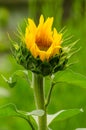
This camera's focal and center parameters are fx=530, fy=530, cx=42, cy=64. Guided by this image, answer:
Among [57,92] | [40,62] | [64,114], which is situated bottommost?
[57,92]

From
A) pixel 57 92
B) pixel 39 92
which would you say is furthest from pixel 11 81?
pixel 57 92

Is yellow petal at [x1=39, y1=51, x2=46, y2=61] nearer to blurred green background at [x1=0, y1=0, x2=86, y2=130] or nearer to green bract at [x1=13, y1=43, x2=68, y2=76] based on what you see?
green bract at [x1=13, y1=43, x2=68, y2=76]

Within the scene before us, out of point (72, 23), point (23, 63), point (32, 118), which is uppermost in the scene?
point (23, 63)

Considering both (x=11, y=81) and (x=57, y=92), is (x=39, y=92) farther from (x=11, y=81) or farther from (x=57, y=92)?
(x=57, y=92)

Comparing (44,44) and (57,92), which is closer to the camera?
(44,44)

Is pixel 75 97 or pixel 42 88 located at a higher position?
pixel 42 88

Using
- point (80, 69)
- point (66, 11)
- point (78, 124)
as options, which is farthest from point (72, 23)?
point (66, 11)

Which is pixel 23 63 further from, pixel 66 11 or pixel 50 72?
pixel 66 11

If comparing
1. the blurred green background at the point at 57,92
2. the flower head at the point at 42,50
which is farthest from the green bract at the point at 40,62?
the blurred green background at the point at 57,92
